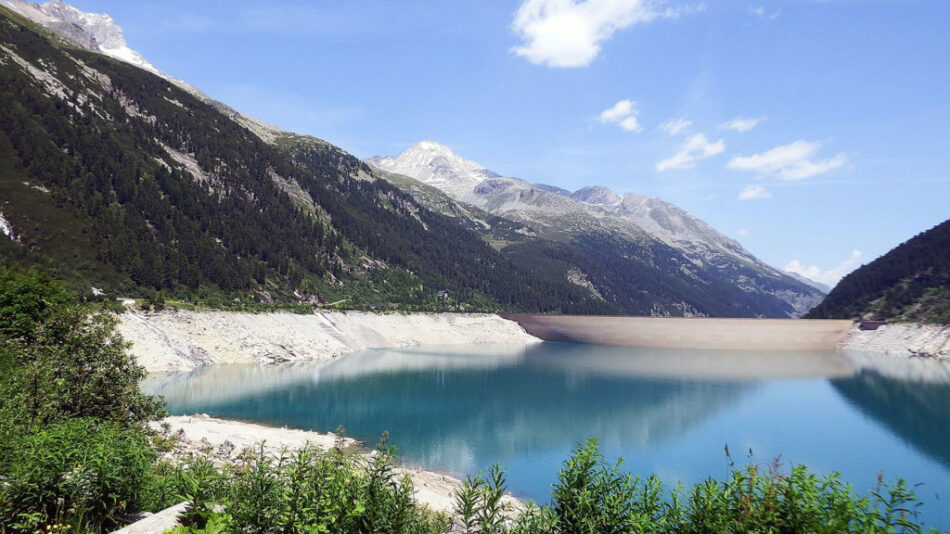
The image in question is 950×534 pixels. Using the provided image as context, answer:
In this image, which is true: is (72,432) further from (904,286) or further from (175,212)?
(904,286)

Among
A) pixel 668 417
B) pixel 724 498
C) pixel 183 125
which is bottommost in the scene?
pixel 668 417

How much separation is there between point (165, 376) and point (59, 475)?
157 feet

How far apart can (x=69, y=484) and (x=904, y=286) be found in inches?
6007

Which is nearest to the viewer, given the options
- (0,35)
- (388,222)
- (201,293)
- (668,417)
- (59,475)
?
(59,475)

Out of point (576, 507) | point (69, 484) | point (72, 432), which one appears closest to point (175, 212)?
point (72, 432)

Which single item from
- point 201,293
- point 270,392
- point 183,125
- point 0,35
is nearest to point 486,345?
point 201,293

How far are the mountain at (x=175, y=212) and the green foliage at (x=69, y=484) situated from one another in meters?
67.3

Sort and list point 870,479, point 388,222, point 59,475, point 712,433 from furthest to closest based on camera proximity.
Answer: point 388,222 → point 712,433 → point 870,479 → point 59,475

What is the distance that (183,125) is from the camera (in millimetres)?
Answer: 139375

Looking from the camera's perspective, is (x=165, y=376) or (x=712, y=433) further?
(x=165, y=376)

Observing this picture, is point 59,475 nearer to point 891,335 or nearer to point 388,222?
point 891,335

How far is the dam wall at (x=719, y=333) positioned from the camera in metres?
97.8

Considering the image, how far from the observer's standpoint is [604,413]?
45.6m

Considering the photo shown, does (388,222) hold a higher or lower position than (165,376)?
higher
